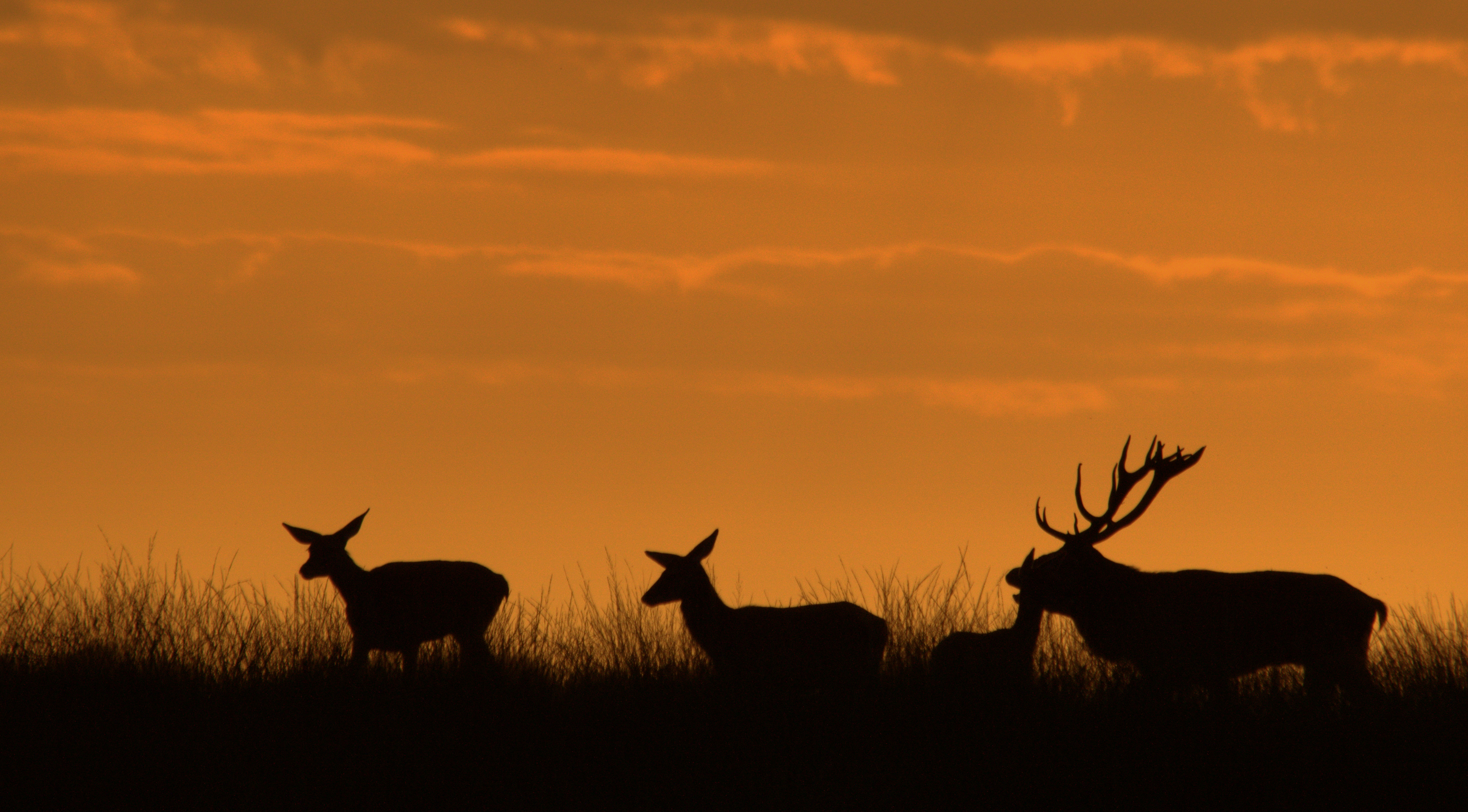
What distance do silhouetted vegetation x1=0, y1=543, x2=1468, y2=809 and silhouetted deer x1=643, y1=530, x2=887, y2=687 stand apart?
0.22 meters

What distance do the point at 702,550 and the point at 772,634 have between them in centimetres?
71

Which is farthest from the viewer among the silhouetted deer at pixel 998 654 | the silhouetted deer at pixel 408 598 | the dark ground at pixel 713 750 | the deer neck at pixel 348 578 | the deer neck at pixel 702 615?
the deer neck at pixel 348 578

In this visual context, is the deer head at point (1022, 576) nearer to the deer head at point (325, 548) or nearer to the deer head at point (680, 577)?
the deer head at point (680, 577)

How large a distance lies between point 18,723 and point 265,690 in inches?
54.4

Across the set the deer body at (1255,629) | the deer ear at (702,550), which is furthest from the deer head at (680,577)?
the deer body at (1255,629)

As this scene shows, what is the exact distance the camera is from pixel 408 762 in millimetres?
9430

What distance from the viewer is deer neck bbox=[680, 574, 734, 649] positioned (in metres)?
11.5

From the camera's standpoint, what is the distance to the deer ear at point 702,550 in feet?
38.1

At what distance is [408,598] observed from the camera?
12.2m

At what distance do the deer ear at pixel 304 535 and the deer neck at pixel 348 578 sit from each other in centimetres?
21

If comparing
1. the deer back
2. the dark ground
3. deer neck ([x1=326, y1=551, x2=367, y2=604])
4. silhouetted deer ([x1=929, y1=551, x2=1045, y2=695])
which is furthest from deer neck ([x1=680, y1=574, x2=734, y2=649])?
deer neck ([x1=326, y1=551, x2=367, y2=604])

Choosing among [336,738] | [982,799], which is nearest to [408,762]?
[336,738]

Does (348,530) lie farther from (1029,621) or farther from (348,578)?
(1029,621)

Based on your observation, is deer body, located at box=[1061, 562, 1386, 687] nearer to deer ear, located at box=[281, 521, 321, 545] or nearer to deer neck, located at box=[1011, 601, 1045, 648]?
deer neck, located at box=[1011, 601, 1045, 648]
